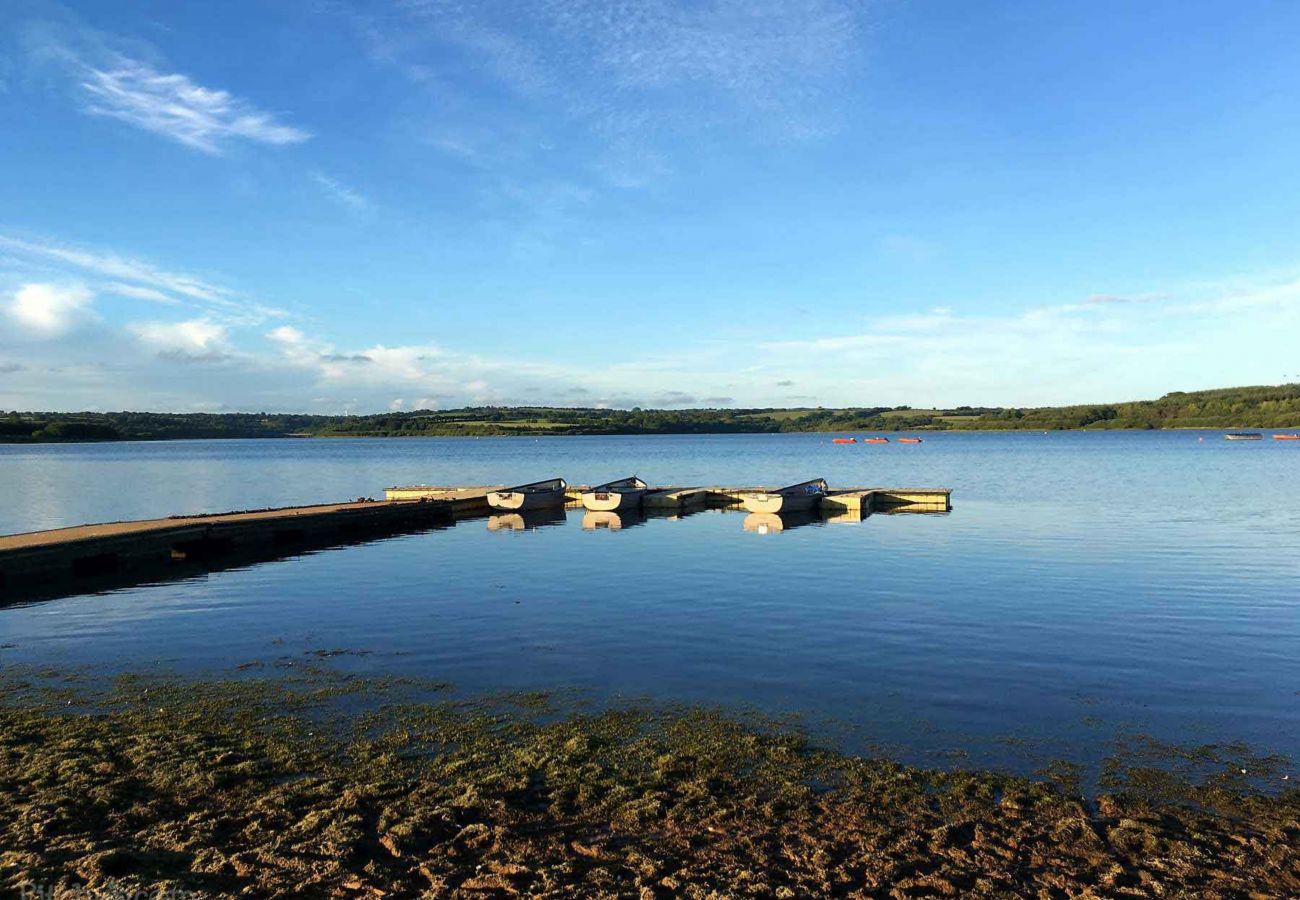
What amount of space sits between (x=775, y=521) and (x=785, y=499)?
2.41m

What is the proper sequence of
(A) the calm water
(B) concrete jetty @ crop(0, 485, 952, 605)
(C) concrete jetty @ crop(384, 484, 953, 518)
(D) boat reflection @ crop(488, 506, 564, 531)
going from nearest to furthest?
(A) the calm water < (B) concrete jetty @ crop(0, 485, 952, 605) < (D) boat reflection @ crop(488, 506, 564, 531) < (C) concrete jetty @ crop(384, 484, 953, 518)

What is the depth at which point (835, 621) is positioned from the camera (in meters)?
18.4

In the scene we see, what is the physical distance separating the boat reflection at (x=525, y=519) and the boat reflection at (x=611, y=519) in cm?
153

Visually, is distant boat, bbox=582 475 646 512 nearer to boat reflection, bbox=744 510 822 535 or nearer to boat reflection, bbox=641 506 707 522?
boat reflection, bbox=641 506 707 522

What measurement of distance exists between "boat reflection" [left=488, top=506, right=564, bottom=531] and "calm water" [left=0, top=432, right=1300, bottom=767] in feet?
7.14

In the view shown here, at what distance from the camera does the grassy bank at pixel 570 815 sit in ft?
23.3

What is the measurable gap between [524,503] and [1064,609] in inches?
1212

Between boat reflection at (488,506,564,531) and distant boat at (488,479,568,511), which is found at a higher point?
distant boat at (488,479,568,511)

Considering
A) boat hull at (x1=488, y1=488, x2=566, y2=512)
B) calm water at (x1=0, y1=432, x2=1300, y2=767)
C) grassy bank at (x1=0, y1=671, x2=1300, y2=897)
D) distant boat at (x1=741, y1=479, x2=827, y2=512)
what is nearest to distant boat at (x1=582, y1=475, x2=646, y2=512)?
boat hull at (x1=488, y1=488, x2=566, y2=512)

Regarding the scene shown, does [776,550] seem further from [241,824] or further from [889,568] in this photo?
[241,824]

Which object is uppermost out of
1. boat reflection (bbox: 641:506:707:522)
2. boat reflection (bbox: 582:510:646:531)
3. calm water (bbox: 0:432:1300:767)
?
calm water (bbox: 0:432:1300:767)

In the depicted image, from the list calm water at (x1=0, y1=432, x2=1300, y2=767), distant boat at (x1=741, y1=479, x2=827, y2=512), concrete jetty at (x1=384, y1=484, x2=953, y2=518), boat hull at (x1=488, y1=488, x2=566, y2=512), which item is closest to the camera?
calm water at (x1=0, y1=432, x2=1300, y2=767)

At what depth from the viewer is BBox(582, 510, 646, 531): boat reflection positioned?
39.6 m

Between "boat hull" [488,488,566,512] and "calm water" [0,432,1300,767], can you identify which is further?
"boat hull" [488,488,566,512]
